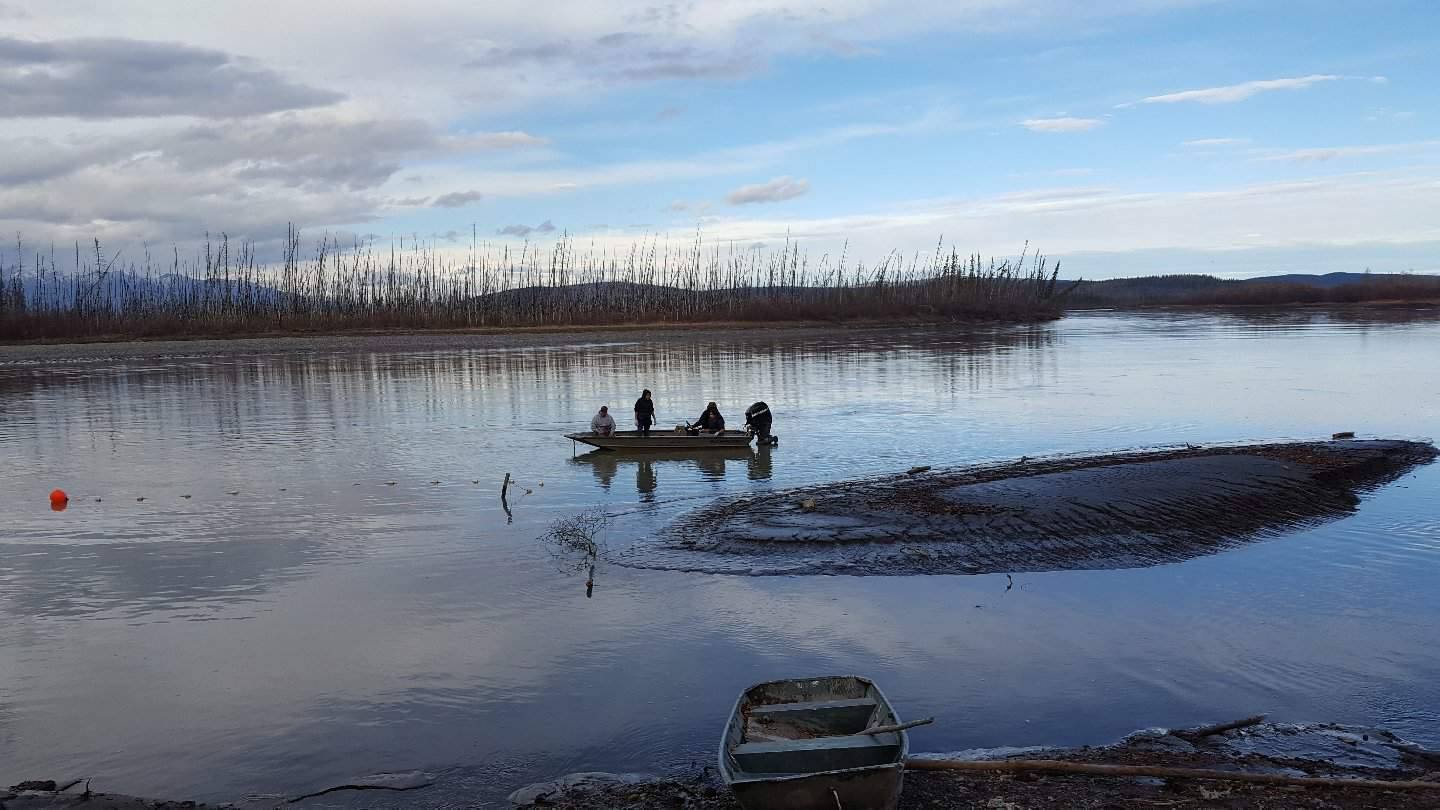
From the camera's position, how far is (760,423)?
21.4 metres

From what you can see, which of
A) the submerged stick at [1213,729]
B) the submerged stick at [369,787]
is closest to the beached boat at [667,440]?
the submerged stick at [1213,729]

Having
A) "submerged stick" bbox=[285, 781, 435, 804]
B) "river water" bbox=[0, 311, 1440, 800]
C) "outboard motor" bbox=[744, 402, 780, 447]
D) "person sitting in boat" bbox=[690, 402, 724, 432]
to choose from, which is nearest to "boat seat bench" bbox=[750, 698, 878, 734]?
"river water" bbox=[0, 311, 1440, 800]

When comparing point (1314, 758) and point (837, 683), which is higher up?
point (837, 683)

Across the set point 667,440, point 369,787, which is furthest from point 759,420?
point 369,787

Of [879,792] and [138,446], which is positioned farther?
[138,446]

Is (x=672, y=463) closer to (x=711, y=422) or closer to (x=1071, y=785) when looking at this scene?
(x=711, y=422)

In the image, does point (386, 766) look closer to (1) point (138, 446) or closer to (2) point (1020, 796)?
(2) point (1020, 796)

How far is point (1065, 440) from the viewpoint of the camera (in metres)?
21.4

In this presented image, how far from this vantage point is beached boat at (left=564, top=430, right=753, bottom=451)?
20953 mm

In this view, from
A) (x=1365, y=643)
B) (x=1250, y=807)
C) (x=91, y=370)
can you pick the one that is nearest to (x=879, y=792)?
(x=1250, y=807)

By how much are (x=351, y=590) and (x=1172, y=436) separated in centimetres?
1620

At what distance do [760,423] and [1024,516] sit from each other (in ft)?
26.7

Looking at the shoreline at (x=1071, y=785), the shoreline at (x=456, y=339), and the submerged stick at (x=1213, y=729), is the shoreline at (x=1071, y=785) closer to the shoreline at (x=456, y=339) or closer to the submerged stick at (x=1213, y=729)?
the submerged stick at (x=1213, y=729)

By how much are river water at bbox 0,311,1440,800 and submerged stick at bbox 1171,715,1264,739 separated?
328 mm
